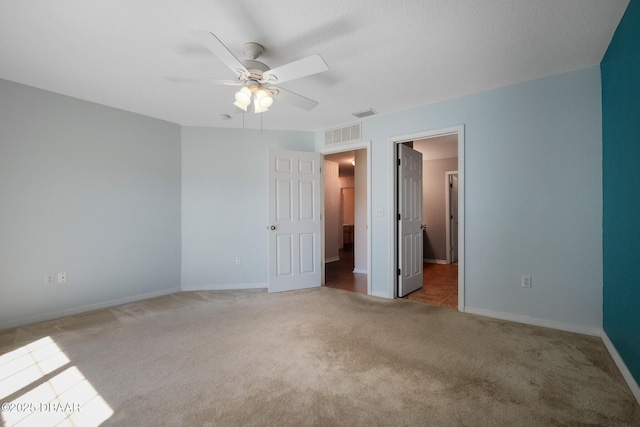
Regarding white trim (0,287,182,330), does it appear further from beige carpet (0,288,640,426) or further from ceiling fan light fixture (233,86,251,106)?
ceiling fan light fixture (233,86,251,106)

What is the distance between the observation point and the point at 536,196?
2.82 metres

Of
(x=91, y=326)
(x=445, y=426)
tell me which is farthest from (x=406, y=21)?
(x=91, y=326)

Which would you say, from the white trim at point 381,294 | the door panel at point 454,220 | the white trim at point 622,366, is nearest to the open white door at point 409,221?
the white trim at point 381,294

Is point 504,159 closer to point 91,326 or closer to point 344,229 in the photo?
point 91,326

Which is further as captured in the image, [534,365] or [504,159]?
[504,159]

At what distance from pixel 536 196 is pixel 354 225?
3762 mm

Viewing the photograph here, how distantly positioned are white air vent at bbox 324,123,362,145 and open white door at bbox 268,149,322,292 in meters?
0.34

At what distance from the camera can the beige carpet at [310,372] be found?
161 centimetres

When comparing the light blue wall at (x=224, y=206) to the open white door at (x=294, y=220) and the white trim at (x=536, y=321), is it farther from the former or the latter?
the white trim at (x=536, y=321)

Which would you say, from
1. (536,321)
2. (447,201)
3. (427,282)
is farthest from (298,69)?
(447,201)

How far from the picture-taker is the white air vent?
409 cm

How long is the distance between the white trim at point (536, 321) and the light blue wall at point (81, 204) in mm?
4111

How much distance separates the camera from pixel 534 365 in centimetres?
211

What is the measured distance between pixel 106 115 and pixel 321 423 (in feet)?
13.5
